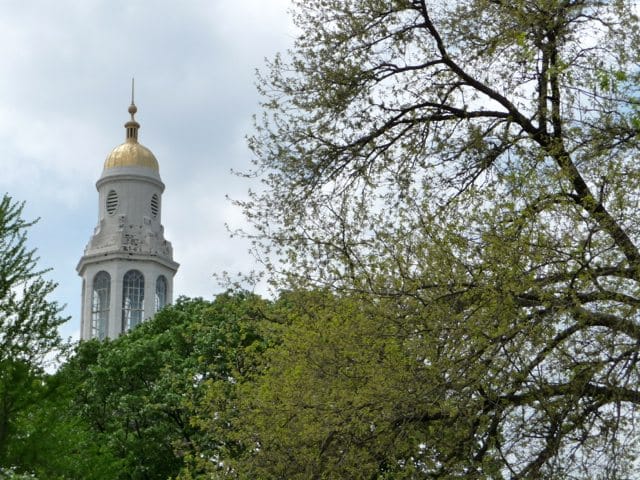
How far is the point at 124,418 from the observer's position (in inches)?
1300

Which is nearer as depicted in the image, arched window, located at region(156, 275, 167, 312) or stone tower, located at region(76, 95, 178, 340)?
stone tower, located at region(76, 95, 178, 340)

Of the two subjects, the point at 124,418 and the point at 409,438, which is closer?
the point at 409,438

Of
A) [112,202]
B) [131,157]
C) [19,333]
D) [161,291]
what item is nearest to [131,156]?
[131,157]

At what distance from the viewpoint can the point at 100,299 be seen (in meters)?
83.3

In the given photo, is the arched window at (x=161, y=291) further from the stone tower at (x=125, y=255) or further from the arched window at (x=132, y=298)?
the arched window at (x=132, y=298)

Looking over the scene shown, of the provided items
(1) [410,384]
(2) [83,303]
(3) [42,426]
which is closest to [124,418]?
(3) [42,426]

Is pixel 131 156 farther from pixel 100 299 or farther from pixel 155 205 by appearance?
pixel 100 299

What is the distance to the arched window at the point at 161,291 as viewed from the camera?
83.2 metres

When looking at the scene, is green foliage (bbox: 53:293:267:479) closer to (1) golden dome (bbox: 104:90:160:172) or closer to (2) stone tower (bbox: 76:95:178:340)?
(2) stone tower (bbox: 76:95:178:340)

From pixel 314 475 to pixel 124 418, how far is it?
18.1 metres

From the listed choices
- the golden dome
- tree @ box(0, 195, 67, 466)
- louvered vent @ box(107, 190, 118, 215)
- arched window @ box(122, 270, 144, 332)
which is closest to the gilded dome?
the golden dome

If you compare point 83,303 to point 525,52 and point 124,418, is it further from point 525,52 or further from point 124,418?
point 525,52

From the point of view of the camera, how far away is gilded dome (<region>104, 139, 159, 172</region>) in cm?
8600

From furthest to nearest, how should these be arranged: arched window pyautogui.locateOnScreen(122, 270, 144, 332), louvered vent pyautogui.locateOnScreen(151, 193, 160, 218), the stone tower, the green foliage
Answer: louvered vent pyautogui.locateOnScreen(151, 193, 160, 218)
the stone tower
arched window pyautogui.locateOnScreen(122, 270, 144, 332)
the green foliage
